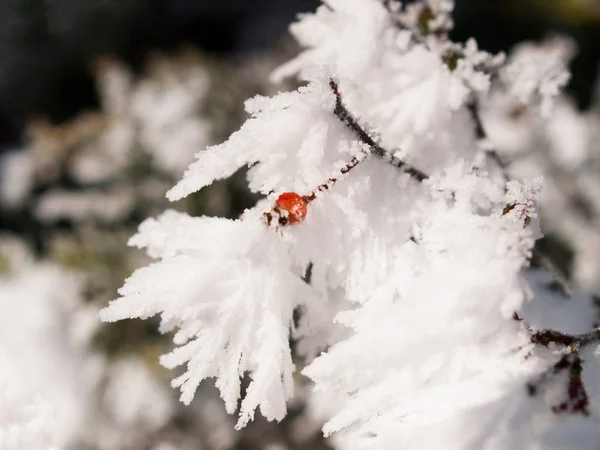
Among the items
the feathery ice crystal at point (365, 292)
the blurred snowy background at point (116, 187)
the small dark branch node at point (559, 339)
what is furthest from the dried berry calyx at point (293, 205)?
the blurred snowy background at point (116, 187)

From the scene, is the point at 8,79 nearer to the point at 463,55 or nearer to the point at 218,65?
the point at 218,65

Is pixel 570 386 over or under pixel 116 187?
under

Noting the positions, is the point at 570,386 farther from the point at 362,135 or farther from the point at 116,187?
the point at 116,187

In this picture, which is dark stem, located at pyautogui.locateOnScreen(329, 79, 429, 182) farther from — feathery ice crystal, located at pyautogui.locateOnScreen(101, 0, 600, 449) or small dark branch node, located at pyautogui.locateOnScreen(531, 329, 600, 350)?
small dark branch node, located at pyautogui.locateOnScreen(531, 329, 600, 350)

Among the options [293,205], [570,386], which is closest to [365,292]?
[293,205]

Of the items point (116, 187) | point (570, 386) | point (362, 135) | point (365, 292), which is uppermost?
point (116, 187)

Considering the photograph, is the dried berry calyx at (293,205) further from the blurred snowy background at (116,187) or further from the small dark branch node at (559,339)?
the blurred snowy background at (116,187)
